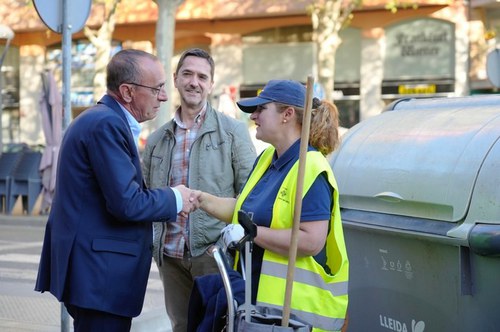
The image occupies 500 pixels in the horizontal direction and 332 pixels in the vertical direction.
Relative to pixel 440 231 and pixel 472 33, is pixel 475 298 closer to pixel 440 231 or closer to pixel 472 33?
pixel 440 231

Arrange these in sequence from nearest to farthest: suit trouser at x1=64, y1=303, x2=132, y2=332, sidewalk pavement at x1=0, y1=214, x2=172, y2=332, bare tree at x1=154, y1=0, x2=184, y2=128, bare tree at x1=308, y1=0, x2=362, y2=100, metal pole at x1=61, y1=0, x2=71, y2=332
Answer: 1. suit trouser at x1=64, y1=303, x2=132, y2=332
2. metal pole at x1=61, y1=0, x2=71, y2=332
3. sidewalk pavement at x1=0, y1=214, x2=172, y2=332
4. bare tree at x1=154, y1=0, x2=184, y2=128
5. bare tree at x1=308, y1=0, x2=362, y2=100

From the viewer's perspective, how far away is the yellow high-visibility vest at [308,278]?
363 cm

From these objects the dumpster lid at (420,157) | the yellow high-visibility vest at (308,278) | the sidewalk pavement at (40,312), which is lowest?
the sidewalk pavement at (40,312)

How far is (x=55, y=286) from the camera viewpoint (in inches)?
149

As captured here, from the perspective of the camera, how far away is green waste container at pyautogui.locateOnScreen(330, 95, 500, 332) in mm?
3943

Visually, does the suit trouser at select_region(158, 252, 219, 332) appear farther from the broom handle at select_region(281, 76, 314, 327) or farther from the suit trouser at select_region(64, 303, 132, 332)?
the broom handle at select_region(281, 76, 314, 327)

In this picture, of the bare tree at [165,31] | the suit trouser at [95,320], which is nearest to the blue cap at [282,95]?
the suit trouser at [95,320]

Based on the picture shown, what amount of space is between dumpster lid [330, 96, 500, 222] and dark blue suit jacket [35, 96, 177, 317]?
4.25ft

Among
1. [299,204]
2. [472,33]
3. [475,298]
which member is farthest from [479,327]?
[472,33]

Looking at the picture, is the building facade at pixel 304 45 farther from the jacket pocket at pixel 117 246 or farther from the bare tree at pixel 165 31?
the jacket pocket at pixel 117 246

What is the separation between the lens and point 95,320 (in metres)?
3.77

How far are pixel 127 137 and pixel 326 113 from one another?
84cm

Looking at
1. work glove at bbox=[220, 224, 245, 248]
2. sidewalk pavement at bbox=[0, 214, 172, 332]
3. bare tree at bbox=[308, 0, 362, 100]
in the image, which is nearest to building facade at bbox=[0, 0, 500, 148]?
bare tree at bbox=[308, 0, 362, 100]

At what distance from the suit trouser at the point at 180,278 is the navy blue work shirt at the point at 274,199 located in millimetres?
884
